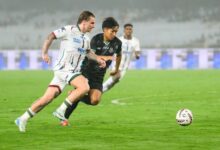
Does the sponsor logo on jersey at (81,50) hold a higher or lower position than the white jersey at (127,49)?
higher

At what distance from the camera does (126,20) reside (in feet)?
167

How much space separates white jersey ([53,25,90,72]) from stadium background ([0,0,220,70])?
1338 inches

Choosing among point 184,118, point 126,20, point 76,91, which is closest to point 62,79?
point 76,91

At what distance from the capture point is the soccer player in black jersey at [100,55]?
43.0ft

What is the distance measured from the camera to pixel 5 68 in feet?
152

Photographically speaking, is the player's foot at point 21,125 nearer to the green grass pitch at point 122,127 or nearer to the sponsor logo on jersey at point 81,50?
the green grass pitch at point 122,127

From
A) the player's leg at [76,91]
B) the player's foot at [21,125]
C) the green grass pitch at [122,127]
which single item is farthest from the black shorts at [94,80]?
the player's foot at [21,125]

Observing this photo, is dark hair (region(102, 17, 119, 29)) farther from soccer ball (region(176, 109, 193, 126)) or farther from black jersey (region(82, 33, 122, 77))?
soccer ball (region(176, 109, 193, 126))

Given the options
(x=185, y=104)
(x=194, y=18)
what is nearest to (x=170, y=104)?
(x=185, y=104)

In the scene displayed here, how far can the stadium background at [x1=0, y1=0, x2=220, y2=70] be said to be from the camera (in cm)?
4706

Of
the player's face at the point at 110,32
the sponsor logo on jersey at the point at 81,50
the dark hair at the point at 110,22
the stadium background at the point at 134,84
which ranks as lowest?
the stadium background at the point at 134,84

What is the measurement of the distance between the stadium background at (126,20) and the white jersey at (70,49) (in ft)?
112

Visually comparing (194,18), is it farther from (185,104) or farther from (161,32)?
(185,104)

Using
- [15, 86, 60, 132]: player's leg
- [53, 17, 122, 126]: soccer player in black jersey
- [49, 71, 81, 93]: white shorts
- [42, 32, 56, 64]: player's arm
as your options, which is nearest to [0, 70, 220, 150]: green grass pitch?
[15, 86, 60, 132]: player's leg
